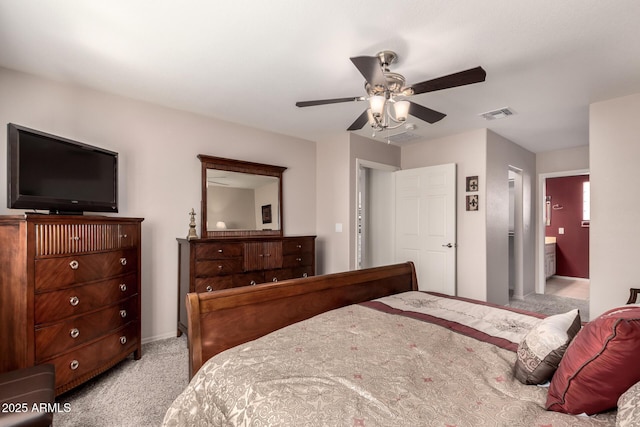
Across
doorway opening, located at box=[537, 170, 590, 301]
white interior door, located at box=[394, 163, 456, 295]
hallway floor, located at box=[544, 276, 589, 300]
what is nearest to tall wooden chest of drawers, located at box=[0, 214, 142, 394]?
white interior door, located at box=[394, 163, 456, 295]

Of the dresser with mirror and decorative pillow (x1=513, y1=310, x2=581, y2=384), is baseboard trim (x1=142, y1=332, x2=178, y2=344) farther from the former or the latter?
decorative pillow (x1=513, y1=310, x2=581, y2=384)

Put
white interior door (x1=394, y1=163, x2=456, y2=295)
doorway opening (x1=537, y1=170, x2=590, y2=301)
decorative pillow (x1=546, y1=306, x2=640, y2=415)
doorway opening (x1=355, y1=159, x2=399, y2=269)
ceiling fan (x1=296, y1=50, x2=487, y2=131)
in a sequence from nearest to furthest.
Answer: decorative pillow (x1=546, y1=306, x2=640, y2=415) < ceiling fan (x1=296, y1=50, x2=487, y2=131) < white interior door (x1=394, y1=163, x2=456, y2=295) < doorway opening (x1=355, y1=159, x2=399, y2=269) < doorway opening (x1=537, y1=170, x2=590, y2=301)

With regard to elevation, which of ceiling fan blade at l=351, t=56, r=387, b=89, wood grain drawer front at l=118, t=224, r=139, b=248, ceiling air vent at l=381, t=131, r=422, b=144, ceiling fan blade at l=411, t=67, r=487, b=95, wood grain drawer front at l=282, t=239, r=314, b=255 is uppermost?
ceiling air vent at l=381, t=131, r=422, b=144

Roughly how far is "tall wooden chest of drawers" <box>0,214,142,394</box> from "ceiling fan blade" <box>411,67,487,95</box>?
8.17 feet

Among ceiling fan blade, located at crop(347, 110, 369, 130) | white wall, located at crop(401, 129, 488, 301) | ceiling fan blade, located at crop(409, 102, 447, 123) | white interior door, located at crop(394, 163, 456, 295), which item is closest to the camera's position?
ceiling fan blade, located at crop(409, 102, 447, 123)

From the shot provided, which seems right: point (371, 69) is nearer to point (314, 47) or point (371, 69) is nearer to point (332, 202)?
point (314, 47)

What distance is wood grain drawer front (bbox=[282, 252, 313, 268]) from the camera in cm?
Answer: 375

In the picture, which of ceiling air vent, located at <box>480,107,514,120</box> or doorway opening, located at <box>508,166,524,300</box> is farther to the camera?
doorway opening, located at <box>508,166,524,300</box>

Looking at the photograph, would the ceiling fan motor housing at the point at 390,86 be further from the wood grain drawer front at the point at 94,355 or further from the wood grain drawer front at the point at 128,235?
the wood grain drawer front at the point at 94,355

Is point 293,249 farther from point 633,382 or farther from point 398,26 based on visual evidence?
point 633,382

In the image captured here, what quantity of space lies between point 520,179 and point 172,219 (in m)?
5.19

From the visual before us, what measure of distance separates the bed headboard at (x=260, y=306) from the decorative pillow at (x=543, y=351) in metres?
1.19

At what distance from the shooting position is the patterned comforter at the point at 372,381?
99 centimetres

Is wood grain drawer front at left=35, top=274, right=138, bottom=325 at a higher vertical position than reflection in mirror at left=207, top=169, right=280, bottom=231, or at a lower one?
lower
